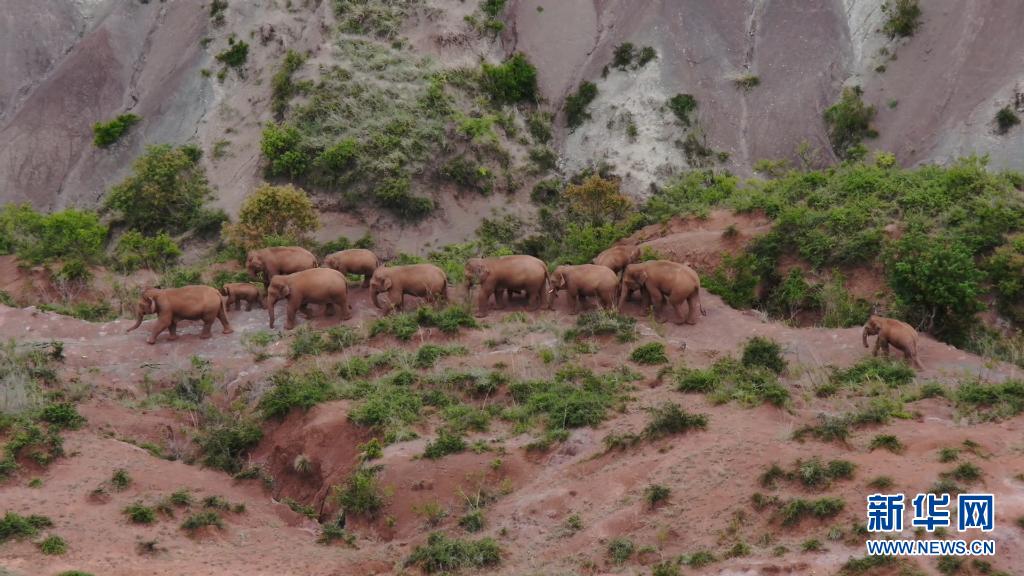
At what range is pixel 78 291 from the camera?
32.7 metres

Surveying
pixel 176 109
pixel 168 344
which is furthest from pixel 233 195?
pixel 168 344

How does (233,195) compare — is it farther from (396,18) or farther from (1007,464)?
(1007,464)

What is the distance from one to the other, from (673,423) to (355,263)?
13356 millimetres

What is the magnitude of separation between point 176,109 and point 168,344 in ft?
71.8

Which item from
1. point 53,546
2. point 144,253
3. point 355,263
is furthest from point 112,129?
point 53,546

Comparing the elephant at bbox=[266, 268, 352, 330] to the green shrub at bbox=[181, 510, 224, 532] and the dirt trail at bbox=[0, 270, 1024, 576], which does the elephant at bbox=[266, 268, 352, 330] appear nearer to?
the dirt trail at bbox=[0, 270, 1024, 576]

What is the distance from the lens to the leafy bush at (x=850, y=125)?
42.8m

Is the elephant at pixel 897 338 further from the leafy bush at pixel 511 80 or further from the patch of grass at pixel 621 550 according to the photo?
the leafy bush at pixel 511 80

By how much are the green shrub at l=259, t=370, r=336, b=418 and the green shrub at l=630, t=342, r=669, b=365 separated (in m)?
6.11

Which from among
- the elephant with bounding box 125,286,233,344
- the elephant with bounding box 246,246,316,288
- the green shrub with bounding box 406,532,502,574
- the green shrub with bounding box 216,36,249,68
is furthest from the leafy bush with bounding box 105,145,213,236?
the green shrub with bounding box 406,532,502,574

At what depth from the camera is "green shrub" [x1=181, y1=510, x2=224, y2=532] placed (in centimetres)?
1736

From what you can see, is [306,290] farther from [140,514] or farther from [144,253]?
[144,253]

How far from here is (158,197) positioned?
39.1m

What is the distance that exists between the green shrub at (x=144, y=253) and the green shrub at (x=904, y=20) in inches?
1121
